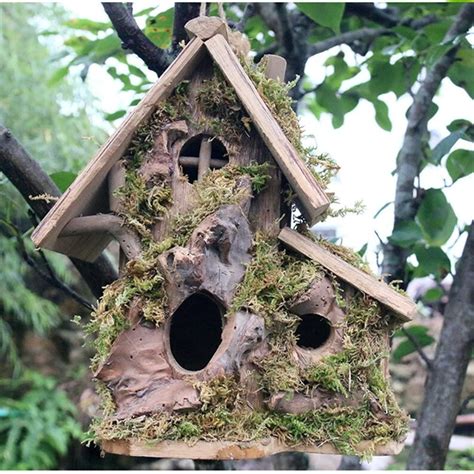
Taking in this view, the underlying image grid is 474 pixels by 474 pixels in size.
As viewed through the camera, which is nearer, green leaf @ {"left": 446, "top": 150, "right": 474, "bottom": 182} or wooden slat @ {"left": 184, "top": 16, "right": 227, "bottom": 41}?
wooden slat @ {"left": 184, "top": 16, "right": 227, "bottom": 41}

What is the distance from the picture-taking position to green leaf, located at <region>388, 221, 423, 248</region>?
146 cm

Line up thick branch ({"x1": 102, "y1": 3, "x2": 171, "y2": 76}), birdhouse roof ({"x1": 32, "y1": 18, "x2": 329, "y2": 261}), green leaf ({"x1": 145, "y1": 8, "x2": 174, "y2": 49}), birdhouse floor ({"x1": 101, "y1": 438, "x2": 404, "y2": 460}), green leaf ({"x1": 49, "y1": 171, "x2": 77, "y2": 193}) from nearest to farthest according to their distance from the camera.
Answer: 1. birdhouse floor ({"x1": 101, "y1": 438, "x2": 404, "y2": 460})
2. birdhouse roof ({"x1": 32, "y1": 18, "x2": 329, "y2": 261})
3. thick branch ({"x1": 102, "y1": 3, "x2": 171, "y2": 76})
4. green leaf ({"x1": 49, "y1": 171, "x2": 77, "y2": 193})
5. green leaf ({"x1": 145, "y1": 8, "x2": 174, "y2": 49})

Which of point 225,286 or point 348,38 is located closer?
point 225,286

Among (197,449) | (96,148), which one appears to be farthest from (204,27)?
(96,148)

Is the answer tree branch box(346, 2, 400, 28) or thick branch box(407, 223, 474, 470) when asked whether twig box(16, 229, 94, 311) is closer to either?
thick branch box(407, 223, 474, 470)

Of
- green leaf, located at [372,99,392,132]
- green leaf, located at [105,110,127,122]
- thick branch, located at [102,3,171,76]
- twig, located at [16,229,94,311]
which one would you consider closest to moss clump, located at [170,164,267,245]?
thick branch, located at [102,3,171,76]

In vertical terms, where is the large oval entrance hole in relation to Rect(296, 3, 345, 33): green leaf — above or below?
below

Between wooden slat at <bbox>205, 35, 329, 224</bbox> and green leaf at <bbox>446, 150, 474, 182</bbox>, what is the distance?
1.99 ft

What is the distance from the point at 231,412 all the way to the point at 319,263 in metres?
0.25

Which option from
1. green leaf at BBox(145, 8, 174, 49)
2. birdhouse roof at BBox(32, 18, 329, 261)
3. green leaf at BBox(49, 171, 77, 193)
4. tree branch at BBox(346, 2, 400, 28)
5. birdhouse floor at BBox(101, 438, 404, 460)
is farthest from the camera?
tree branch at BBox(346, 2, 400, 28)

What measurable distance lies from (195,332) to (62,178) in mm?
451

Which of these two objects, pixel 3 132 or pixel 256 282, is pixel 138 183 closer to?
pixel 256 282

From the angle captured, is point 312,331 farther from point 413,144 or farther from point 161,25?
point 161,25

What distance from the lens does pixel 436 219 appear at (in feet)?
5.00
